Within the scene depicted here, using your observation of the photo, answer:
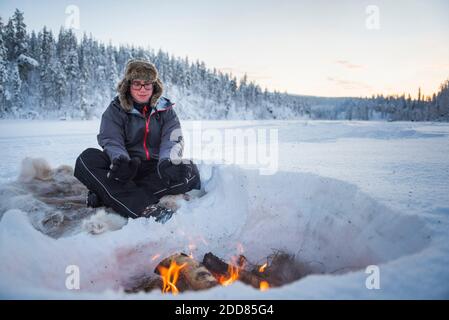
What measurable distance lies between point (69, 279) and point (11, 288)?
757 millimetres

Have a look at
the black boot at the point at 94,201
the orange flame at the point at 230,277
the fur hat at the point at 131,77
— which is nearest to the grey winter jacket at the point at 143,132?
the fur hat at the point at 131,77

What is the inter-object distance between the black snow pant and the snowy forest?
30739 mm

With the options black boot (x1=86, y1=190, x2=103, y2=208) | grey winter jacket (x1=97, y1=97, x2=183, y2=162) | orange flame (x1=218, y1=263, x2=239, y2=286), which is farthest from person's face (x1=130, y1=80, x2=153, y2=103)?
orange flame (x1=218, y1=263, x2=239, y2=286)

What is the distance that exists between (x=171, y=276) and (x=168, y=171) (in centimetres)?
146

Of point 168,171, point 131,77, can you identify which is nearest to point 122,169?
point 168,171

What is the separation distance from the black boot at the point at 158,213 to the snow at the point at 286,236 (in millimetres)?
90

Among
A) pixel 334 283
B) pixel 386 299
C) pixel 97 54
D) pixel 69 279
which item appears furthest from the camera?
pixel 97 54

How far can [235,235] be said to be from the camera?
10.9ft

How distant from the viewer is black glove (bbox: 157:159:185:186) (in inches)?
143

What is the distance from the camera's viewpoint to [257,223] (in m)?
3.41

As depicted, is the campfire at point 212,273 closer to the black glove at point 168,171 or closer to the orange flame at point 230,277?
the orange flame at point 230,277

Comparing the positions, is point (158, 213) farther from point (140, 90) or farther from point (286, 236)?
point (140, 90)
